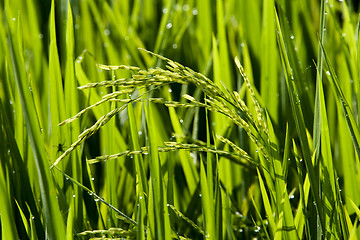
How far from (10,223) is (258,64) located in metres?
0.78

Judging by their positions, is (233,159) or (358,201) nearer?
(358,201)

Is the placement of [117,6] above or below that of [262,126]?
above

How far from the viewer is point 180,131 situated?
0.91 meters

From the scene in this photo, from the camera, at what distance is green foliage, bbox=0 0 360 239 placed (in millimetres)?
613

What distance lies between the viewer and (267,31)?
1018 mm

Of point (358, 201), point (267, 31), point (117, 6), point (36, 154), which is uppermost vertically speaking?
point (117, 6)

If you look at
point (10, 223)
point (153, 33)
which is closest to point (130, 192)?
point (10, 223)

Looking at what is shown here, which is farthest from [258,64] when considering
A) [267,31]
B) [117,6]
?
[117,6]

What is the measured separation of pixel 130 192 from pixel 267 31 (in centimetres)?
47

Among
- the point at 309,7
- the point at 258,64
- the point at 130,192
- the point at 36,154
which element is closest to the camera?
the point at 36,154

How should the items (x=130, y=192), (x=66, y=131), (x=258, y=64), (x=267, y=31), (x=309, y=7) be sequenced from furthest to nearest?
(x=309, y=7), (x=258, y=64), (x=267, y=31), (x=130, y=192), (x=66, y=131)

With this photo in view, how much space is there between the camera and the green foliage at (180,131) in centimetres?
61

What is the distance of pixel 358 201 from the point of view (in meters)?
0.80

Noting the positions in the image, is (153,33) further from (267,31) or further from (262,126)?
(262,126)
